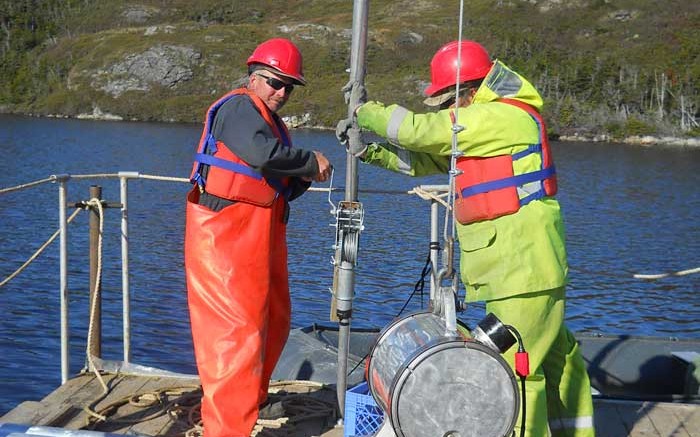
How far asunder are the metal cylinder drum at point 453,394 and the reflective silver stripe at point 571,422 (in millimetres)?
1265

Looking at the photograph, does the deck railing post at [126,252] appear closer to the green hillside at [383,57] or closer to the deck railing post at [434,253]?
the deck railing post at [434,253]

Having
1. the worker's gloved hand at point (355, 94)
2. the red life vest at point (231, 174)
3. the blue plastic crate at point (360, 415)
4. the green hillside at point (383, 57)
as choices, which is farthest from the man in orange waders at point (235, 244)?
the green hillside at point (383, 57)

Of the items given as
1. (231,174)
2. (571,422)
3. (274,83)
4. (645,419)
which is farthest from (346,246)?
(645,419)

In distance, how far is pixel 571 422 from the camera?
439cm

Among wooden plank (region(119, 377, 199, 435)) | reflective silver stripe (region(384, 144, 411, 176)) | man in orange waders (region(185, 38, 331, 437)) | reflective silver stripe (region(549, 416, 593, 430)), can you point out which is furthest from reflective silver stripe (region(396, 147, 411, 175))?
wooden plank (region(119, 377, 199, 435))

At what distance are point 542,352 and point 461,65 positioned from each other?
1.32m

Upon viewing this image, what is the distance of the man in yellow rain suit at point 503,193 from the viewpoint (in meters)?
3.96

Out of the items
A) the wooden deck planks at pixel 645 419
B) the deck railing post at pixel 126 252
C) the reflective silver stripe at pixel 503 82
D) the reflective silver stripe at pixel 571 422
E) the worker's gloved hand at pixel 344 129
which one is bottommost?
the wooden deck planks at pixel 645 419

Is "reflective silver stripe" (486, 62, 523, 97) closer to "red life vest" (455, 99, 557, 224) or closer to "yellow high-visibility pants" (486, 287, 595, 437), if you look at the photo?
"red life vest" (455, 99, 557, 224)

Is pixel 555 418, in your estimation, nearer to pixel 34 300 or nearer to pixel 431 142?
pixel 431 142

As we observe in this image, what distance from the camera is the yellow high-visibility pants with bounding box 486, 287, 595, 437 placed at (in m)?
4.00

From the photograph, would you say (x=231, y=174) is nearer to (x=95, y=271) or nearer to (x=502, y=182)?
(x=502, y=182)

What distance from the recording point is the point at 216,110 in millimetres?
4500

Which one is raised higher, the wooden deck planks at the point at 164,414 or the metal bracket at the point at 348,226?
the metal bracket at the point at 348,226
